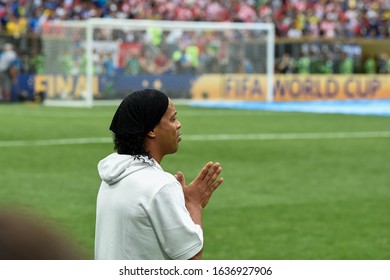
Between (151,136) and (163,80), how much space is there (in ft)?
104

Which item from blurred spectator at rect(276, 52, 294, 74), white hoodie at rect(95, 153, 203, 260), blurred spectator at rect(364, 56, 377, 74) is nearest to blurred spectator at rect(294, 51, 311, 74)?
blurred spectator at rect(276, 52, 294, 74)

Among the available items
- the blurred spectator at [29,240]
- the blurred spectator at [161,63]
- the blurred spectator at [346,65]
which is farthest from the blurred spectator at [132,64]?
the blurred spectator at [29,240]

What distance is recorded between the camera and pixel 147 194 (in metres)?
3.45

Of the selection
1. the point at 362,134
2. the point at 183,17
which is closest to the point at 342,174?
the point at 362,134

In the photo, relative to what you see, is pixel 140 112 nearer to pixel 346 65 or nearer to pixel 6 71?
pixel 6 71

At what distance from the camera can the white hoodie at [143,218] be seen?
342 centimetres

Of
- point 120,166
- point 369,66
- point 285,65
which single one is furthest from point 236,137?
point 369,66

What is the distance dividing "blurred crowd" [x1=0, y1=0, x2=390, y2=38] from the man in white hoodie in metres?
32.5

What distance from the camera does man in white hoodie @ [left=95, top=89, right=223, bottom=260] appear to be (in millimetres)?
3432

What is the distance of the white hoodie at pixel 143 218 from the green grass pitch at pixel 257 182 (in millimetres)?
1293

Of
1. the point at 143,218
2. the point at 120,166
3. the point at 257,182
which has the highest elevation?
the point at 120,166

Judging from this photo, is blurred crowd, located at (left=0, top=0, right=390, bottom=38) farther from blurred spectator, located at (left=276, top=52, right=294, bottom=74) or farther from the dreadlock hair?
the dreadlock hair

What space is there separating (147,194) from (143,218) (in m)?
0.08

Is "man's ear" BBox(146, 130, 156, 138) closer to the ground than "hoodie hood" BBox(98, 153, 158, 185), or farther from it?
farther from it
